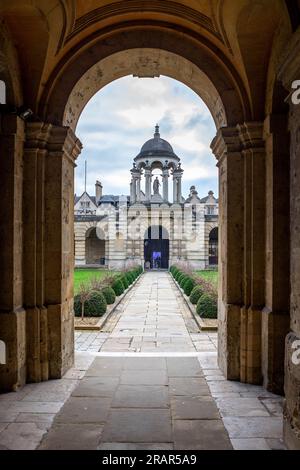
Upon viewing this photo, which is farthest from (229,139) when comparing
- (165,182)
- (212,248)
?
(212,248)

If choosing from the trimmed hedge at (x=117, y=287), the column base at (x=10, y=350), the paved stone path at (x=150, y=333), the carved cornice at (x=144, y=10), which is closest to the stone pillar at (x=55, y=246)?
the column base at (x=10, y=350)

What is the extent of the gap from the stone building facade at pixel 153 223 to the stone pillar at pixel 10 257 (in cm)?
2906

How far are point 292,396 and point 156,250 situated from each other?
36.8 meters

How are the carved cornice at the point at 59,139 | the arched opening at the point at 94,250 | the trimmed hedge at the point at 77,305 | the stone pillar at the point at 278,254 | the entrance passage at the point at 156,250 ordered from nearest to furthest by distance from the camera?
the stone pillar at the point at 278,254, the carved cornice at the point at 59,139, the trimmed hedge at the point at 77,305, the entrance passage at the point at 156,250, the arched opening at the point at 94,250

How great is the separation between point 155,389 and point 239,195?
307 cm

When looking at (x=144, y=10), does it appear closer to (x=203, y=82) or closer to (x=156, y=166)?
(x=203, y=82)

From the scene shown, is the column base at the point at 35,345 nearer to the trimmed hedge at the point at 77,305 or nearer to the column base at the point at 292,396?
the column base at the point at 292,396

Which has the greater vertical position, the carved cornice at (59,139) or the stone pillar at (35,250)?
the carved cornice at (59,139)

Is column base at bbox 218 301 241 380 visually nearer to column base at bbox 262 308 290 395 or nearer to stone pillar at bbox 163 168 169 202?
column base at bbox 262 308 290 395

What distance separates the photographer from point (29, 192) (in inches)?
223

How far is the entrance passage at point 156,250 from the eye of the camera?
127 feet

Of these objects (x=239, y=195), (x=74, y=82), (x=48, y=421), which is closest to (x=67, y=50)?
(x=74, y=82)

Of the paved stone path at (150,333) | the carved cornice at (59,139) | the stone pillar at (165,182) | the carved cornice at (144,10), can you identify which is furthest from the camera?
the stone pillar at (165,182)

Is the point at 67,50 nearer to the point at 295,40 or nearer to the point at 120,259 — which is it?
the point at 295,40
